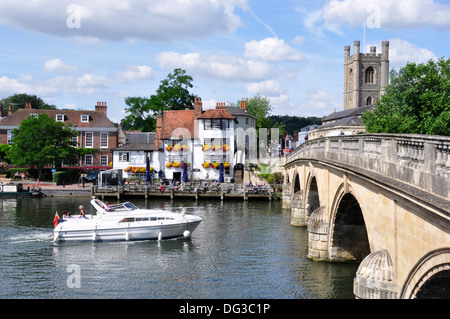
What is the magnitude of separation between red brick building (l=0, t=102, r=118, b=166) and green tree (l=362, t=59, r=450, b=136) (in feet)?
147

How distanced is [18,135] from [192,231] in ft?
135

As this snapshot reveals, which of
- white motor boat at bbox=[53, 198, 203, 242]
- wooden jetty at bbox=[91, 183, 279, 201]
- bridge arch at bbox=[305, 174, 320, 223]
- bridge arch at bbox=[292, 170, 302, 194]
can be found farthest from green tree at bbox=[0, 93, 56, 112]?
bridge arch at bbox=[305, 174, 320, 223]

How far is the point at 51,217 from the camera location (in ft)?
129

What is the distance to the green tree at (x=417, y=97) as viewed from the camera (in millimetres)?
35875

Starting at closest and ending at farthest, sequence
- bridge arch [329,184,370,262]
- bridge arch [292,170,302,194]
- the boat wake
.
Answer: bridge arch [329,184,370,262]
the boat wake
bridge arch [292,170,302,194]

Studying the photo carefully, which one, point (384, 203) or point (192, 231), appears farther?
point (192, 231)

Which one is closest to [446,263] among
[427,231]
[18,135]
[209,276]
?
[427,231]

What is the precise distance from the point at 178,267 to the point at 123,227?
7.50 meters

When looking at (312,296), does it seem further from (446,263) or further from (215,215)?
(215,215)

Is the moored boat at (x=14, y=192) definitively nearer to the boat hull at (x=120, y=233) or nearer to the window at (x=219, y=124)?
the window at (x=219, y=124)

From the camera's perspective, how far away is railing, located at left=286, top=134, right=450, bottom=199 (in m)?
9.96

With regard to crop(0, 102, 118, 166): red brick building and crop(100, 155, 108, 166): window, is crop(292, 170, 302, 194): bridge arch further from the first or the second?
crop(100, 155, 108, 166): window

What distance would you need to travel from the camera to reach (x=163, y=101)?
261ft
